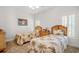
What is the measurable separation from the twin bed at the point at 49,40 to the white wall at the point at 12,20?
12 centimetres

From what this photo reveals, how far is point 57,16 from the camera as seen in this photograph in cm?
193

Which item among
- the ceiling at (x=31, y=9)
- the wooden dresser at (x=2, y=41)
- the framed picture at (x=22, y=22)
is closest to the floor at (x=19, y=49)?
the wooden dresser at (x=2, y=41)

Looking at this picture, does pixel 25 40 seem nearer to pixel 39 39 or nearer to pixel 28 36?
pixel 28 36

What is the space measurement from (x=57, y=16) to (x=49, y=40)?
0.39 meters

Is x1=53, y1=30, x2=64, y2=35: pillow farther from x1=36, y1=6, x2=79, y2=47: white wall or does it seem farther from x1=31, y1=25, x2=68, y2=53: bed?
x1=36, y1=6, x2=79, y2=47: white wall

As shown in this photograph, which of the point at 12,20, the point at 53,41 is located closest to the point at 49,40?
the point at 53,41

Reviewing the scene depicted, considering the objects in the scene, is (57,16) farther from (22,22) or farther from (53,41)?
(22,22)

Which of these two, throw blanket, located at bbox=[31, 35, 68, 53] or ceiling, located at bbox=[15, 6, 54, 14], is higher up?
ceiling, located at bbox=[15, 6, 54, 14]

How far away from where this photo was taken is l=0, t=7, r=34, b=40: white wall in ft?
6.26

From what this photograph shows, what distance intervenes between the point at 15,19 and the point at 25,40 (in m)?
0.36

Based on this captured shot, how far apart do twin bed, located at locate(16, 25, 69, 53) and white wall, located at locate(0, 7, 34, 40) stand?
0.12 metres

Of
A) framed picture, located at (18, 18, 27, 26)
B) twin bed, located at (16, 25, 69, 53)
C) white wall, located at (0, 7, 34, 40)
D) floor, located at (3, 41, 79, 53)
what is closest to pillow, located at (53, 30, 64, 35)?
twin bed, located at (16, 25, 69, 53)

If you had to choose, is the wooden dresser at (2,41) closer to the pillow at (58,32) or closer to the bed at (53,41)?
the bed at (53,41)
